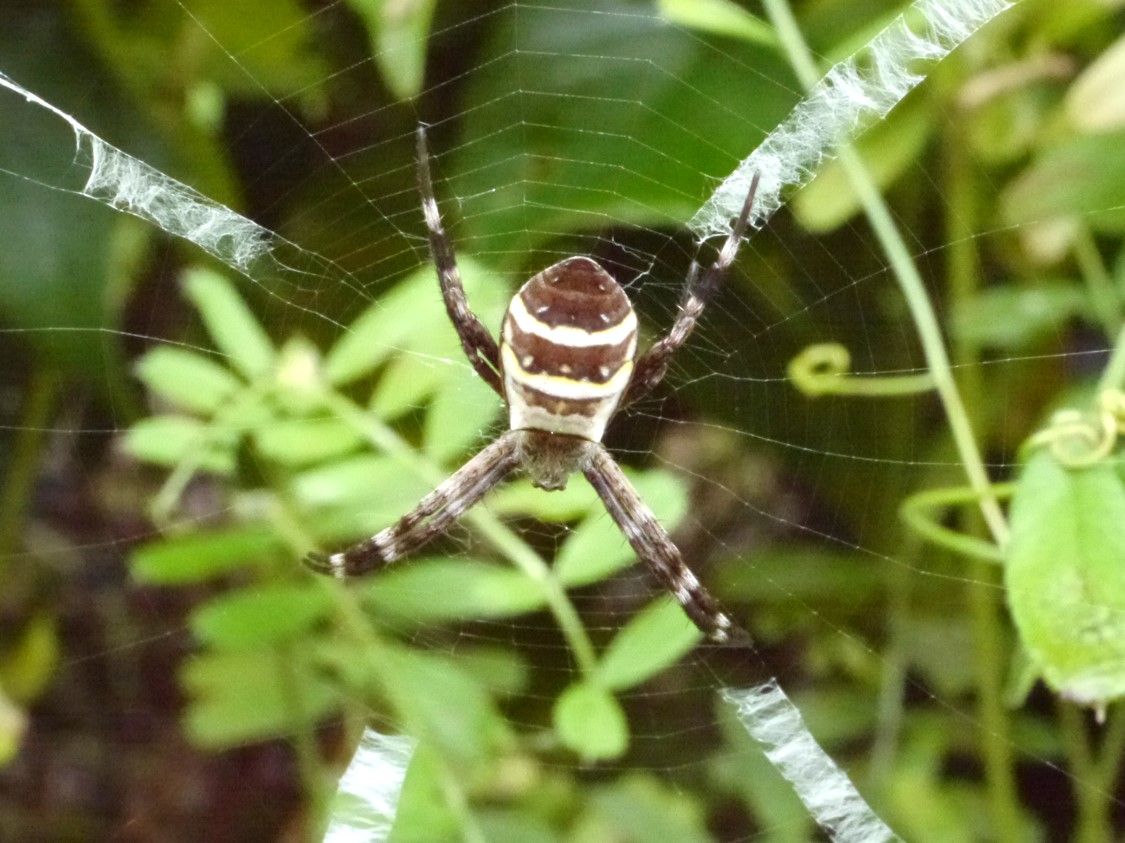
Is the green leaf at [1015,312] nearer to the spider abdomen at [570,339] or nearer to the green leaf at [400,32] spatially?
the spider abdomen at [570,339]

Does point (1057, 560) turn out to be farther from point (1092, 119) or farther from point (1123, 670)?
point (1092, 119)

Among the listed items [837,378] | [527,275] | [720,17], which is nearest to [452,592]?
[527,275]

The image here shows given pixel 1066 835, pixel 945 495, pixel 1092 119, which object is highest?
pixel 1092 119

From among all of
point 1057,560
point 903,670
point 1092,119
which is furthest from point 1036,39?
point 903,670

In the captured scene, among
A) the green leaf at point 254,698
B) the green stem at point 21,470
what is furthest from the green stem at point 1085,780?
the green stem at point 21,470

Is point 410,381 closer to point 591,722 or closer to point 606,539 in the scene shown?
point 606,539

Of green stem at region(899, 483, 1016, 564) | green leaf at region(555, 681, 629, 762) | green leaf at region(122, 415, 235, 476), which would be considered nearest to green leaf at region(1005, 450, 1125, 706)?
green stem at region(899, 483, 1016, 564)
